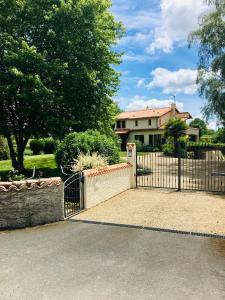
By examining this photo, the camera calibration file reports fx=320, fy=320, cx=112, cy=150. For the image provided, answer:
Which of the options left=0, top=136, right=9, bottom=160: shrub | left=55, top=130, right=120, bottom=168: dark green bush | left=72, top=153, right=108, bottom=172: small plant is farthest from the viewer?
left=0, top=136, right=9, bottom=160: shrub

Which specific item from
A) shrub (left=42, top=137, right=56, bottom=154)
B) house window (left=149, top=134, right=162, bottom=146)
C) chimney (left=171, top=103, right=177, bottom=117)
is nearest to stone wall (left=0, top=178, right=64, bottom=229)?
shrub (left=42, top=137, right=56, bottom=154)

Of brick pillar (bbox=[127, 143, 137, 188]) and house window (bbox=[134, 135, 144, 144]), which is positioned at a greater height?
house window (bbox=[134, 135, 144, 144])

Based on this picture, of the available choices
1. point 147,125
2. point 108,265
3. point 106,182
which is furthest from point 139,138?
point 108,265

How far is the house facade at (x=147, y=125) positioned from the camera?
4703cm

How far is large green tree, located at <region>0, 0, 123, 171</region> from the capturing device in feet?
55.7

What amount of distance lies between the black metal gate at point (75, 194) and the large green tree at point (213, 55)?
15720 mm

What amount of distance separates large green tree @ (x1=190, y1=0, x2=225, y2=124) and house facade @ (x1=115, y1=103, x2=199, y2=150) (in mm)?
21085

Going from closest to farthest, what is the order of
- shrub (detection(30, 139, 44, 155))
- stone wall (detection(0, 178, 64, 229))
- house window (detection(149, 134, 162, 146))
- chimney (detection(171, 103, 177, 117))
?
stone wall (detection(0, 178, 64, 229)) → shrub (detection(30, 139, 44, 155)) → house window (detection(149, 134, 162, 146)) → chimney (detection(171, 103, 177, 117))

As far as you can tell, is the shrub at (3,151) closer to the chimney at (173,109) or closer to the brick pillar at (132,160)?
the brick pillar at (132,160)

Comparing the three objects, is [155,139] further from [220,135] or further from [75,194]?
[75,194]

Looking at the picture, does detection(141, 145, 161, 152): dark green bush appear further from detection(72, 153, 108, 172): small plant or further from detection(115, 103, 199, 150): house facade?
detection(72, 153, 108, 172): small plant

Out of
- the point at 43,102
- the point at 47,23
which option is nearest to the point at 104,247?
the point at 43,102

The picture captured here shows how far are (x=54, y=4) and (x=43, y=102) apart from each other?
578 cm

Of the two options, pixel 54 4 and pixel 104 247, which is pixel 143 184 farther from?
pixel 54 4
